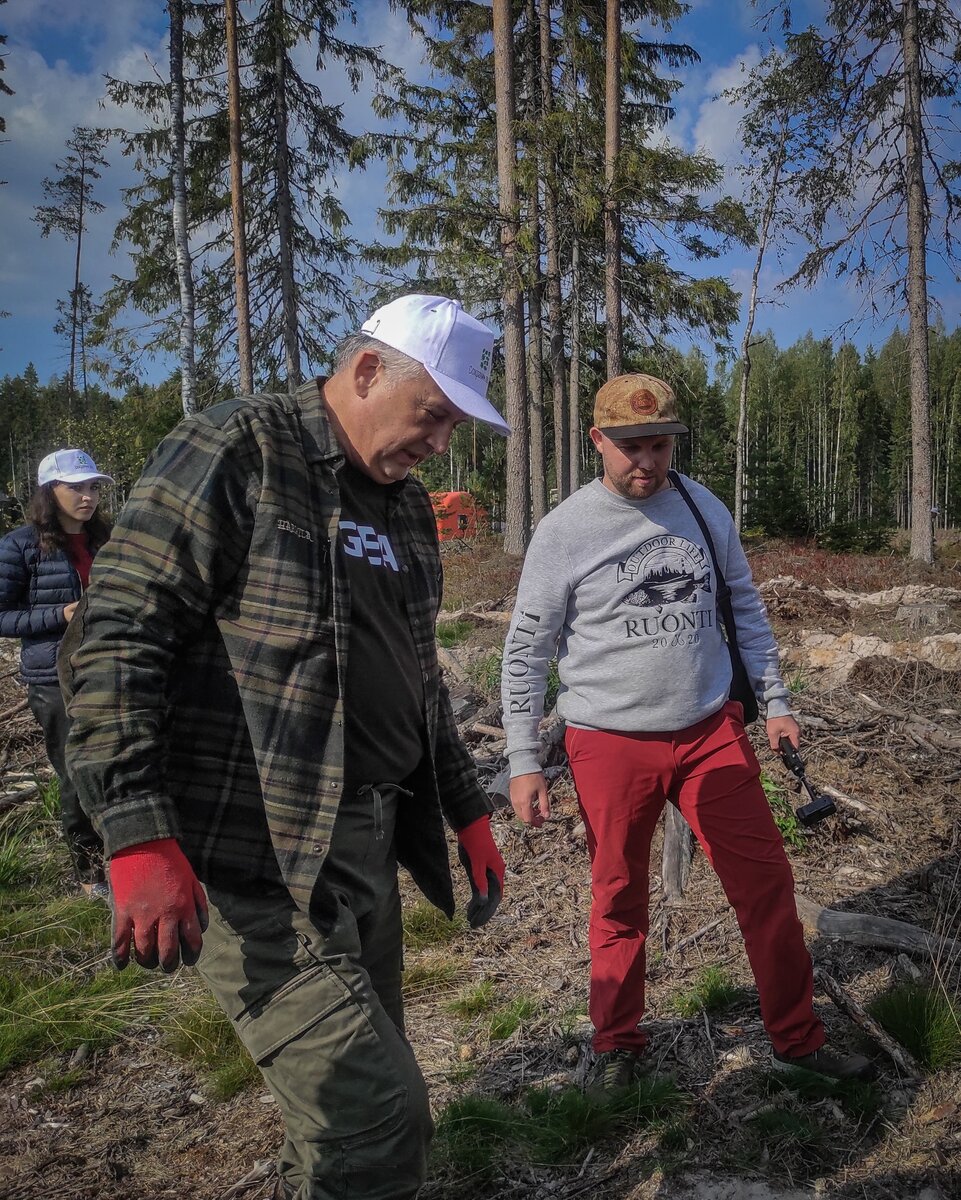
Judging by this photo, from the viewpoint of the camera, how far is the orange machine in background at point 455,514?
20.1m

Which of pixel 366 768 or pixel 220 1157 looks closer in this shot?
pixel 366 768

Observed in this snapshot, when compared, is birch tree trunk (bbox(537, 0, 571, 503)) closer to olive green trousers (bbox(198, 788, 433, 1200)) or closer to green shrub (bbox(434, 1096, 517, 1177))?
green shrub (bbox(434, 1096, 517, 1177))

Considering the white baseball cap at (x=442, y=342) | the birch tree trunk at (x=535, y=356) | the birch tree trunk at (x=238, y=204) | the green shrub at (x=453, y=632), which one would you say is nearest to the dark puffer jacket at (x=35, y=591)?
the white baseball cap at (x=442, y=342)

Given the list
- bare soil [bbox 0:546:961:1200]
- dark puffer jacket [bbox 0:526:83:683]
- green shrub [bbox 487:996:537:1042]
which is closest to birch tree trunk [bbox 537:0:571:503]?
dark puffer jacket [bbox 0:526:83:683]

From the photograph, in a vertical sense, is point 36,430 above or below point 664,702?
above

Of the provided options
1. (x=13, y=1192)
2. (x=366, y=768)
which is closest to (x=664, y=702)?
(x=366, y=768)

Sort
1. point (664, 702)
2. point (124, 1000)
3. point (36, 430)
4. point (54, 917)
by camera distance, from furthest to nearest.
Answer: point (36, 430) → point (54, 917) → point (124, 1000) → point (664, 702)

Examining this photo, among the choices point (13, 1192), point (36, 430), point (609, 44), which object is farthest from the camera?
point (36, 430)

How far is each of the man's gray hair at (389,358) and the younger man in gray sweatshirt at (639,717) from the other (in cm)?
116

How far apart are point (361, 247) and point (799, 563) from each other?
11587 mm

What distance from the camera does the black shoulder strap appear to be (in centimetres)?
301

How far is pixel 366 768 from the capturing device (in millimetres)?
1890

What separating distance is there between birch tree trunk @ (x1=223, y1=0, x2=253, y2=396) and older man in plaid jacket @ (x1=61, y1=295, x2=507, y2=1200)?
54.0 ft

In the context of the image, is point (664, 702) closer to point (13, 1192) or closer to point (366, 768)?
point (366, 768)
